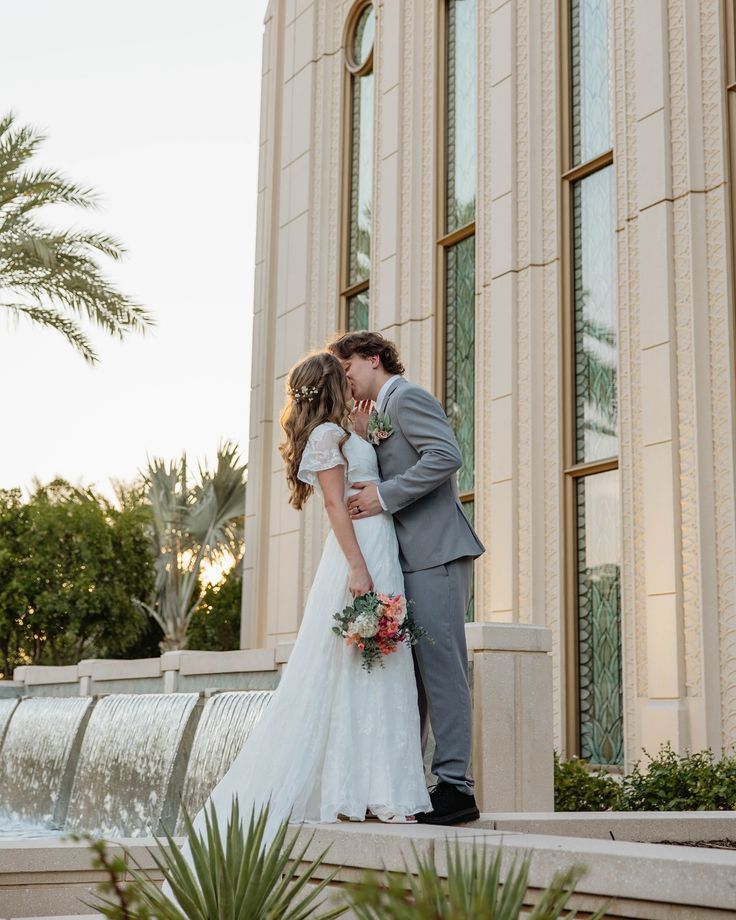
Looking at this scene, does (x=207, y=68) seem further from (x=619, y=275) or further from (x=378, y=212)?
(x=619, y=275)

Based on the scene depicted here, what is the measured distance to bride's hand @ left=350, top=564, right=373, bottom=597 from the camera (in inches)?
195

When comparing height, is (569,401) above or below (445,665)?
above

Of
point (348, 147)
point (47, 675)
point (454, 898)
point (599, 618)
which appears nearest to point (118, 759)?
point (599, 618)

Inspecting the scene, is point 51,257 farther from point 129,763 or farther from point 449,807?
point 449,807

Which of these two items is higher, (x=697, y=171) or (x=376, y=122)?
(x=376, y=122)

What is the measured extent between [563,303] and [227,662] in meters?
5.05

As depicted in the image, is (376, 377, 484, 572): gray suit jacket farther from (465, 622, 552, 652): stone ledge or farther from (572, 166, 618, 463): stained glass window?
(572, 166, 618, 463): stained glass window

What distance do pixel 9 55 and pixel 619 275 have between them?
16.3 meters

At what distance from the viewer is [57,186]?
1844 cm

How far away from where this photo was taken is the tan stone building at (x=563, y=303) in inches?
408

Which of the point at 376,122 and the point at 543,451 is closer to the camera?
the point at 543,451

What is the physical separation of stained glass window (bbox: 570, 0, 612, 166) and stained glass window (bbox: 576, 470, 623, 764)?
3.54 m

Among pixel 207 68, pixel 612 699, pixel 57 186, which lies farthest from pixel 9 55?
pixel 612 699

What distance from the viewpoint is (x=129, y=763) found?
10297 mm
